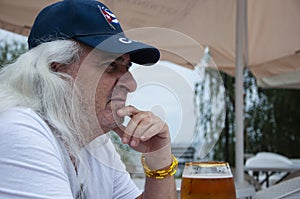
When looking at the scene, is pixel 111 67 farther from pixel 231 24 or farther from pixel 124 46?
pixel 231 24

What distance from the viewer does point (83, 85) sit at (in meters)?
0.97

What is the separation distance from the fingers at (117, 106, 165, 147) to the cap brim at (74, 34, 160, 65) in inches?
4.7

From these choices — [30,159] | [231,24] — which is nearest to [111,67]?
[30,159]

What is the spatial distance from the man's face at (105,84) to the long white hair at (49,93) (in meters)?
0.03

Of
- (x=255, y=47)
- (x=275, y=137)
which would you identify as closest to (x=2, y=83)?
(x=255, y=47)

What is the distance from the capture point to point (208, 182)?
877 millimetres

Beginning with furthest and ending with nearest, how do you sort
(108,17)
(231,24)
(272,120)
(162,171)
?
(272,120)
(231,24)
(162,171)
(108,17)

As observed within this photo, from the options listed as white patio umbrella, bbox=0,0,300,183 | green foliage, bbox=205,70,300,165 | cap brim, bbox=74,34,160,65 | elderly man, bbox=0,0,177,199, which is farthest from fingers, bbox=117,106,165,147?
green foliage, bbox=205,70,300,165

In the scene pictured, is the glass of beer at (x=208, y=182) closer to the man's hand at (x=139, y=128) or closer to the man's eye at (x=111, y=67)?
the man's hand at (x=139, y=128)

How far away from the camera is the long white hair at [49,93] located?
3.04ft

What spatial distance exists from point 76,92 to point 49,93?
0.06m

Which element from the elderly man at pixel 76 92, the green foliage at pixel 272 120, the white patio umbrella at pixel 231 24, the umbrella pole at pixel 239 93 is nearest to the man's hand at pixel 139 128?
the elderly man at pixel 76 92

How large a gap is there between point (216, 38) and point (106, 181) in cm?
199

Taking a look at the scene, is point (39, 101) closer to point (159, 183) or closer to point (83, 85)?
point (83, 85)
